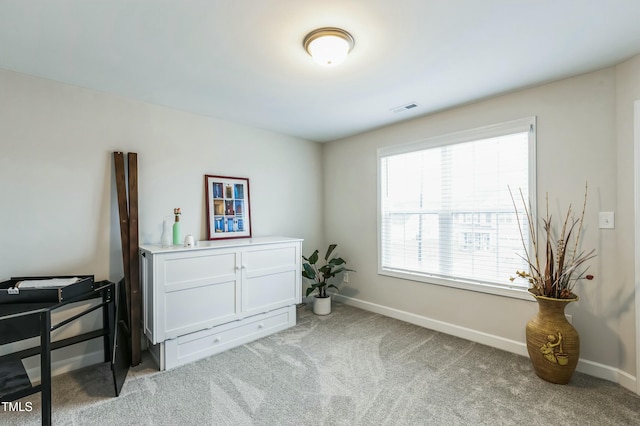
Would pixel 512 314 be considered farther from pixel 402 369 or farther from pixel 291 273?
pixel 291 273

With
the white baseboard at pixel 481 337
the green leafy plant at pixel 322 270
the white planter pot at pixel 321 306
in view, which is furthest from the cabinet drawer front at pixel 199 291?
the white baseboard at pixel 481 337

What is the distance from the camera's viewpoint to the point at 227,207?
3.32 metres

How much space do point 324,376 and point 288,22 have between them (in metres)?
2.39

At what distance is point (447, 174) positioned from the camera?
3.06m

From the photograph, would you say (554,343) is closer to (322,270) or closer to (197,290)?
(322,270)

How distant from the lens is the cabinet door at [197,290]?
2.41 meters

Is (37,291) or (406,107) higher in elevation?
(406,107)

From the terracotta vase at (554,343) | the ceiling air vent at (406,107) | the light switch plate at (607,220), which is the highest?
the ceiling air vent at (406,107)

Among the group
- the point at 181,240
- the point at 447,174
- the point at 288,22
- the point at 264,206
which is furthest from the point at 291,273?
the point at 288,22

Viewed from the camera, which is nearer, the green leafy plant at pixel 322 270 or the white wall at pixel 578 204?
the white wall at pixel 578 204

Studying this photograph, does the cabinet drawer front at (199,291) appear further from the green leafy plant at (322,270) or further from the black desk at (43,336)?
the green leafy plant at (322,270)

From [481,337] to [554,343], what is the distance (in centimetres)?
76

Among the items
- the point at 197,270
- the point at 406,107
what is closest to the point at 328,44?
the point at 406,107

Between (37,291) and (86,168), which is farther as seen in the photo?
(86,168)
